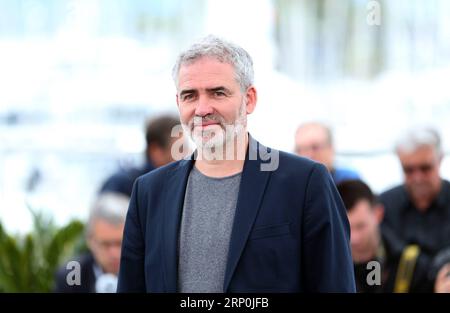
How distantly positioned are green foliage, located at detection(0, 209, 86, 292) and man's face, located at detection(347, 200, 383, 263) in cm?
209

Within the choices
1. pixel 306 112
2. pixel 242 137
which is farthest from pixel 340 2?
pixel 242 137

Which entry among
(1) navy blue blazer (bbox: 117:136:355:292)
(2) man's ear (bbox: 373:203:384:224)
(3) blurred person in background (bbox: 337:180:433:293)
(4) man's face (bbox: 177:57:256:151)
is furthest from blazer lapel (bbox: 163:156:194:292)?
(2) man's ear (bbox: 373:203:384:224)

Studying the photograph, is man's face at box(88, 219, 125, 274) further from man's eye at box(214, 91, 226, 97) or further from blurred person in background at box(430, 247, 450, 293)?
man's eye at box(214, 91, 226, 97)

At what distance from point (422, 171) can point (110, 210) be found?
1.96 meters

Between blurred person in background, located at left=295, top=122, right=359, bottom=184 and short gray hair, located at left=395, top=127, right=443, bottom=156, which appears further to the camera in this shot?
short gray hair, located at left=395, top=127, right=443, bottom=156

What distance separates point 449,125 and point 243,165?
9.10 meters

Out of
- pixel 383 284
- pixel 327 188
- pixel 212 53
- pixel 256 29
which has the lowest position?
pixel 383 284

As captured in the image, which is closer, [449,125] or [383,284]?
[383,284]

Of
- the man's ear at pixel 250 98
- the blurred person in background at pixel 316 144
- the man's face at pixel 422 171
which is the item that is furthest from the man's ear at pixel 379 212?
the man's ear at pixel 250 98

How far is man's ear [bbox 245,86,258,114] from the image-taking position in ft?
9.11

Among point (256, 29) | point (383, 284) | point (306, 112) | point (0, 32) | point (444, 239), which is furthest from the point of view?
point (0, 32)

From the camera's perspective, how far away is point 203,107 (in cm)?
267
